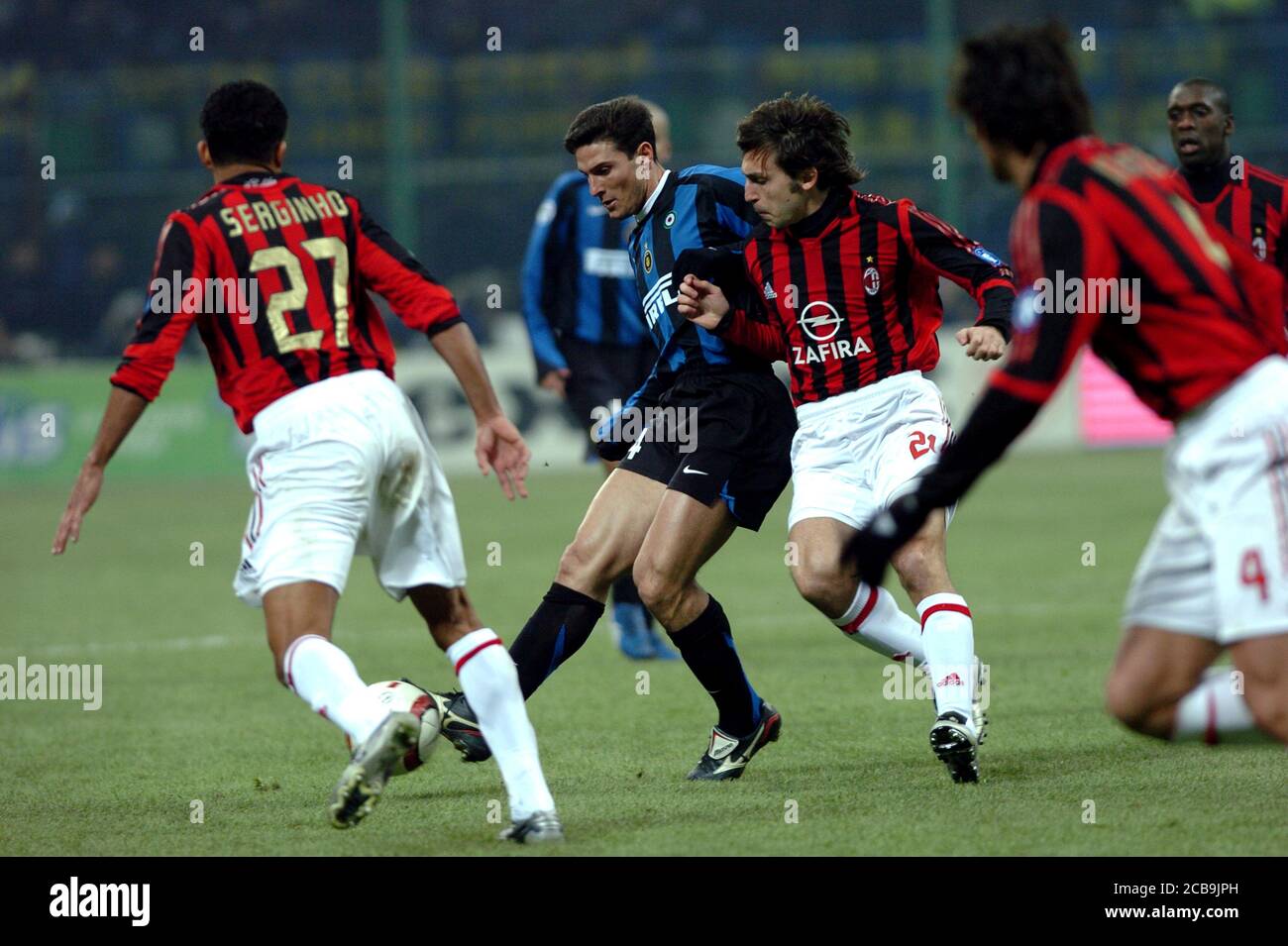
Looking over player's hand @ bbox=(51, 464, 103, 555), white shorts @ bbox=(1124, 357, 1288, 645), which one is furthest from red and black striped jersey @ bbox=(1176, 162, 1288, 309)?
player's hand @ bbox=(51, 464, 103, 555)

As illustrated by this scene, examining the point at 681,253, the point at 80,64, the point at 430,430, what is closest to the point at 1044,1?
the point at 430,430

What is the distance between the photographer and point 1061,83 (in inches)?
154

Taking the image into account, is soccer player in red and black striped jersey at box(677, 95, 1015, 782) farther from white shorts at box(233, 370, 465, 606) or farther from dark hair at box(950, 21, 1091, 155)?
dark hair at box(950, 21, 1091, 155)

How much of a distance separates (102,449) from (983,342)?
8.24ft

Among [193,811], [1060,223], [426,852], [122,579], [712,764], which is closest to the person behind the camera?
[1060,223]

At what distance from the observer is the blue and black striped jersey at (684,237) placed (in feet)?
19.9

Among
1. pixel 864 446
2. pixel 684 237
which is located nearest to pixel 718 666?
pixel 864 446

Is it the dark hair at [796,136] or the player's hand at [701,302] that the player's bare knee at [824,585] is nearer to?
the player's hand at [701,302]

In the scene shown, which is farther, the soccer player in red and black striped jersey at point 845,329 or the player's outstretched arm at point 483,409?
the soccer player in red and black striped jersey at point 845,329

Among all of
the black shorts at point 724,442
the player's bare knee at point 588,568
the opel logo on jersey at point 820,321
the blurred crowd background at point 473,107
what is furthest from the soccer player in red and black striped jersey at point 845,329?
the blurred crowd background at point 473,107

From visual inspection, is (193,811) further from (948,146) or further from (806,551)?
(948,146)

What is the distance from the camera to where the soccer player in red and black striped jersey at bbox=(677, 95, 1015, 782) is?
5.67 m
